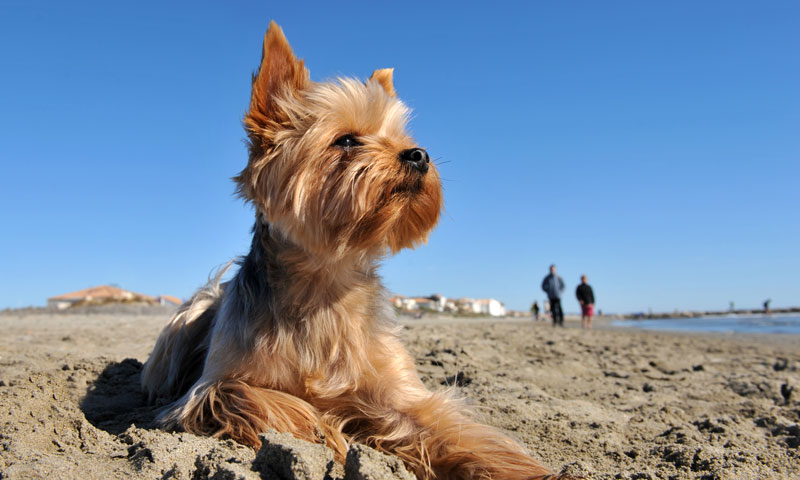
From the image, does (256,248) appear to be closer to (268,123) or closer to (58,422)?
(268,123)

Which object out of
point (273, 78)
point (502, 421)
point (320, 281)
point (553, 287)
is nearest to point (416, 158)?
point (320, 281)

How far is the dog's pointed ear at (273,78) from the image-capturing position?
140 inches

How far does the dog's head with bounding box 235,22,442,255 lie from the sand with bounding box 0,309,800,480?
1.19m

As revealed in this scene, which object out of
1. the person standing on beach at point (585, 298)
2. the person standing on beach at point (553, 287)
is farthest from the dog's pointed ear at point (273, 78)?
the person standing on beach at point (585, 298)

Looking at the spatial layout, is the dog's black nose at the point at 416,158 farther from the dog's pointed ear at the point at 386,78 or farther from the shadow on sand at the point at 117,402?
the shadow on sand at the point at 117,402

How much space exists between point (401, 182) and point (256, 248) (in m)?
1.11

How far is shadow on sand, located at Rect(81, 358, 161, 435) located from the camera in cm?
360

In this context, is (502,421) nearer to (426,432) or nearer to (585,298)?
(426,432)

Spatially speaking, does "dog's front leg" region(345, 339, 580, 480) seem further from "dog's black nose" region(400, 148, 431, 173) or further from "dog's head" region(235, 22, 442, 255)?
"dog's black nose" region(400, 148, 431, 173)

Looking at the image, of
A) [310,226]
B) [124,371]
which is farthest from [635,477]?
[124,371]

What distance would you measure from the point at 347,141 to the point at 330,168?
239mm

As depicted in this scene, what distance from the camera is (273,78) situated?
3.69m

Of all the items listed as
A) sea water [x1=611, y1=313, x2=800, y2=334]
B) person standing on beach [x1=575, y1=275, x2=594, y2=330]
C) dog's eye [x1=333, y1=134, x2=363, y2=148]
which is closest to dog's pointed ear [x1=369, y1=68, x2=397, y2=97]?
dog's eye [x1=333, y1=134, x2=363, y2=148]

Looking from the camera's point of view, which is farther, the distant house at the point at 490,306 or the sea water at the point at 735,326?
the distant house at the point at 490,306
